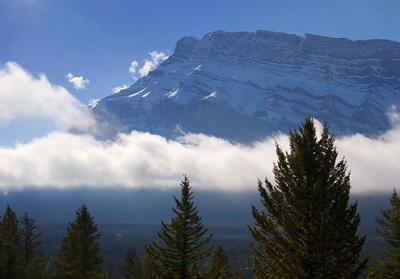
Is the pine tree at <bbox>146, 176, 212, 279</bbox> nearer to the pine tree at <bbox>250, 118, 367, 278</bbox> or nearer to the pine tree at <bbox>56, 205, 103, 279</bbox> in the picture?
the pine tree at <bbox>250, 118, 367, 278</bbox>

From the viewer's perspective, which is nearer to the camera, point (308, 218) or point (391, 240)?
point (308, 218)

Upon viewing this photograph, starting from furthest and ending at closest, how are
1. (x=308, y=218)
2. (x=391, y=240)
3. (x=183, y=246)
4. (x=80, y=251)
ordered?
(x=80, y=251) < (x=391, y=240) < (x=183, y=246) < (x=308, y=218)

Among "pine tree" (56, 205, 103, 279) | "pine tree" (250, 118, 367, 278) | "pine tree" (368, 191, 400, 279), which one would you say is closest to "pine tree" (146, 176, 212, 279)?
"pine tree" (250, 118, 367, 278)

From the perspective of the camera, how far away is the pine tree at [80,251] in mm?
40844

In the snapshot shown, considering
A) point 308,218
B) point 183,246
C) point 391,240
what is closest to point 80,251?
point 183,246

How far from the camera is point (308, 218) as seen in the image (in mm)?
18219

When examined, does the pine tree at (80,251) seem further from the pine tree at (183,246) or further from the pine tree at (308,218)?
the pine tree at (308,218)

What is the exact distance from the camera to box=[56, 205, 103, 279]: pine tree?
134ft

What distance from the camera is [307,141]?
19.0m

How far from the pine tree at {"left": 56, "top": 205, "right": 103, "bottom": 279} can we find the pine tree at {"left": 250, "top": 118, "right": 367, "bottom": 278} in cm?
2419

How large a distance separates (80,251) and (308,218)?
87.8 ft

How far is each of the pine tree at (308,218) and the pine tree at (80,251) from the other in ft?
79.4

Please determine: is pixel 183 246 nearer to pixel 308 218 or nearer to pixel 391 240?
pixel 308 218

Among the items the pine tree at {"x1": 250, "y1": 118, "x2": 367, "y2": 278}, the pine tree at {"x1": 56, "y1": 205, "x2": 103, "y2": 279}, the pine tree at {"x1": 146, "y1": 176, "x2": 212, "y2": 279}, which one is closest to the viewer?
the pine tree at {"x1": 250, "y1": 118, "x2": 367, "y2": 278}
